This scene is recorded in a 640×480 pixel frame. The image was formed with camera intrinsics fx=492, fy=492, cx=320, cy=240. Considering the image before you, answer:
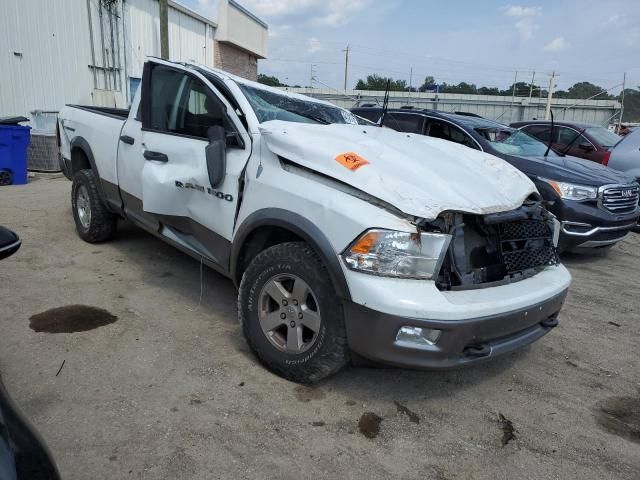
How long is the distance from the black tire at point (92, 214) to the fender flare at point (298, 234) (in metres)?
2.52

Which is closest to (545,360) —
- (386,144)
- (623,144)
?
(386,144)

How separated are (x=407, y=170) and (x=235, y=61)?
75.1 ft

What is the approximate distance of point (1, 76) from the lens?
1080cm

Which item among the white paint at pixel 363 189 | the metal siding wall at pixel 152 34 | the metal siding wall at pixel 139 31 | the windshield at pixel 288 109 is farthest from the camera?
the metal siding wall at pixel 152 34

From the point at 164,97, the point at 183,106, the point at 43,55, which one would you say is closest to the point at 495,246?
the point at 183,106

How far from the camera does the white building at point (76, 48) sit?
11.1 meters

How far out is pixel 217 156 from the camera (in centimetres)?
318

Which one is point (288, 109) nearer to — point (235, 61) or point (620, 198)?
point (620, 198)

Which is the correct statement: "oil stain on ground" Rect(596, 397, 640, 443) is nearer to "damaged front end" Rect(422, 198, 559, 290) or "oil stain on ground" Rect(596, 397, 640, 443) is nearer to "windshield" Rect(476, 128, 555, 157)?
"damaged front end" Rect(422, 198, 559, 290)

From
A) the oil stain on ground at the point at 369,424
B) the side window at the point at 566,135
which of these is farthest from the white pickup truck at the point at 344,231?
the side window at the point at 566,135

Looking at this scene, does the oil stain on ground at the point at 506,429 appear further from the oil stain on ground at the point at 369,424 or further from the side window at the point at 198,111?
the side window at the point at 198,111

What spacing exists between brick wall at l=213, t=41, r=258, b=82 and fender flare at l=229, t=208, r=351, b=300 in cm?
1880

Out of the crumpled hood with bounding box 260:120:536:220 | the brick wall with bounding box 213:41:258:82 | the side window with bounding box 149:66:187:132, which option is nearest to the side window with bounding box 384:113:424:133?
the crumpled hood with bounding box 260:120:536:220

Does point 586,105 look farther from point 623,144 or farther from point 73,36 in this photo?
point 73,36
